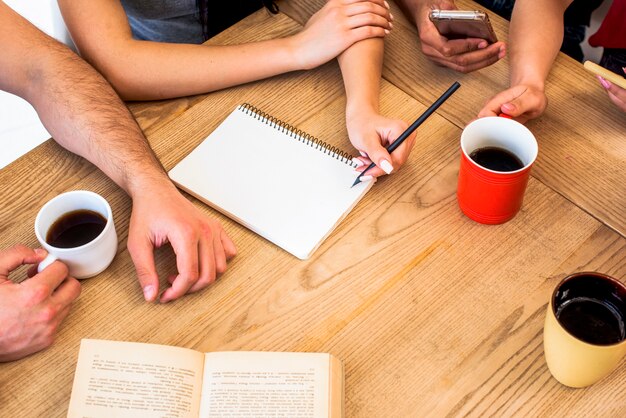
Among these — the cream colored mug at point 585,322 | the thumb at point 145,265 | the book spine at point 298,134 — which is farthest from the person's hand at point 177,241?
the cream colored mug at point 585,322

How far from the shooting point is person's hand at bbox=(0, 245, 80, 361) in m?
0.92

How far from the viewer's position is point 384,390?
0.91 meters

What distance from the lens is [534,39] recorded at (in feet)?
4.12

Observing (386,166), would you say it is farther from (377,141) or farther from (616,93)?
(616,93)

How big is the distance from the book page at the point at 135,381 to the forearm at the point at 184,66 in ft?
1.71

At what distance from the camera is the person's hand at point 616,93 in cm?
118

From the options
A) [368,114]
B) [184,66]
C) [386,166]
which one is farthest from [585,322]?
[184,66]

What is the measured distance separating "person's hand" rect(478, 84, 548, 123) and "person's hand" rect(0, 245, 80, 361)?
70 centimetres

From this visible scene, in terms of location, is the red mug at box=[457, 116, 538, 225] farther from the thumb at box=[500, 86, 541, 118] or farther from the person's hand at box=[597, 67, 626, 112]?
the person's hand at box=[597, 67, 626, 112]

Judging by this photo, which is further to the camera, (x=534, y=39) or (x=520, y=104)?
(x=534, y=39)

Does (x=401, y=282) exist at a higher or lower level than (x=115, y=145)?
lower

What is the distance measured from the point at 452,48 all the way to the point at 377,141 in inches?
10.2

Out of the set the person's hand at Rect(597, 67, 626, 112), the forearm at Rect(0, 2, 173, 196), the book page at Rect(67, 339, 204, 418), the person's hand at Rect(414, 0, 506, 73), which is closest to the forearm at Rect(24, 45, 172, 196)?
the forearm at Rect(0, 2, 173, 196)

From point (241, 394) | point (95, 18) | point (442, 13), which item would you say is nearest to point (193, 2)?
point (95, 18)
